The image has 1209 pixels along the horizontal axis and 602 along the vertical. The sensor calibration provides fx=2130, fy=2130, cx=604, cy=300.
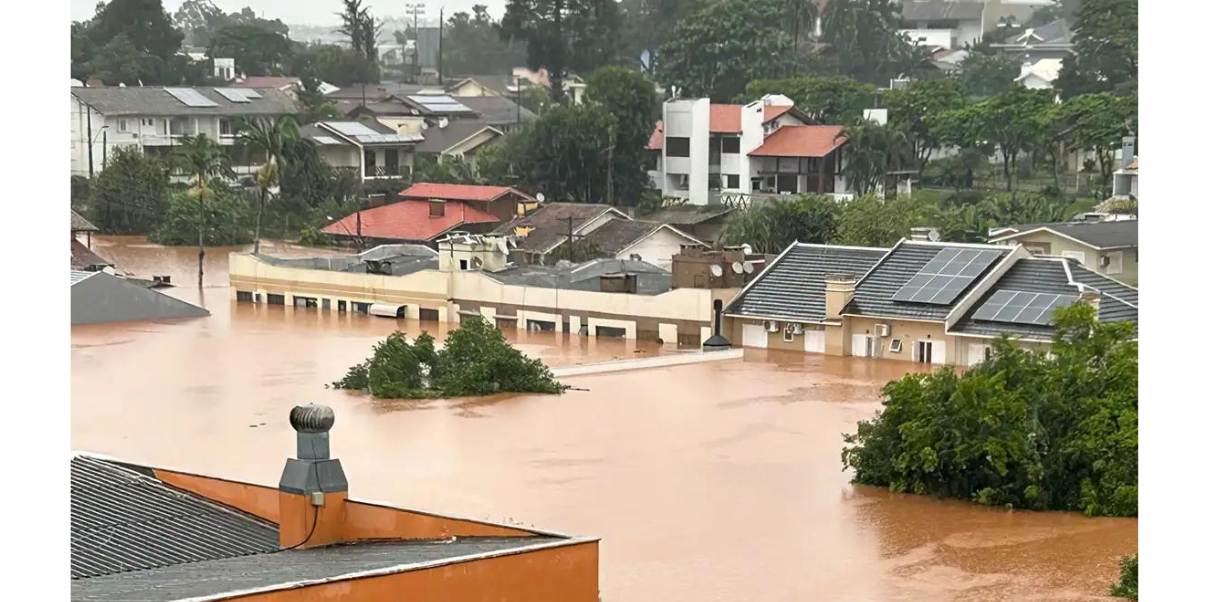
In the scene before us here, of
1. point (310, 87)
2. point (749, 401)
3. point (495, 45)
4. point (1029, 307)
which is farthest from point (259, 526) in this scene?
point (495, 45)

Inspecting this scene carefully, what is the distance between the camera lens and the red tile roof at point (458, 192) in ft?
120

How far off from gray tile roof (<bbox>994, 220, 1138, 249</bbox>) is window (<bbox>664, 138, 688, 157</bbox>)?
14722 millimetres

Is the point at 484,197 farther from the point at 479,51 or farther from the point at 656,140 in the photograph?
the point at 479,51

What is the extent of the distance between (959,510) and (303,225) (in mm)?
27090

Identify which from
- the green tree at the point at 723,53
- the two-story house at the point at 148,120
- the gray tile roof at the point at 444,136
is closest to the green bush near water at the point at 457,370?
the two-story house at the point at 148,120

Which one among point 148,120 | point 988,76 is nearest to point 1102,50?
point 988,76

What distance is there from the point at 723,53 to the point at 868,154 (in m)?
11.2

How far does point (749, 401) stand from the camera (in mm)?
20047

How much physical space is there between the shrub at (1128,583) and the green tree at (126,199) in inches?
1193

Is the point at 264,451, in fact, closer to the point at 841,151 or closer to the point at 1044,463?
the point at 1044,463

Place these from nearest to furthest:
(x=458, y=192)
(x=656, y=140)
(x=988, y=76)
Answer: (x=458, y=192)
(x=656, y=140)
(x=988, y=76)

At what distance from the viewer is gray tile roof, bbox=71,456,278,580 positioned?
382 inches

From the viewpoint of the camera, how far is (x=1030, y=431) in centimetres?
1452

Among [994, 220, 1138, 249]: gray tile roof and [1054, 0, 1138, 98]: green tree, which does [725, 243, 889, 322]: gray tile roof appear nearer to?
[994, 220, 1138, 249]: gray tile roof
